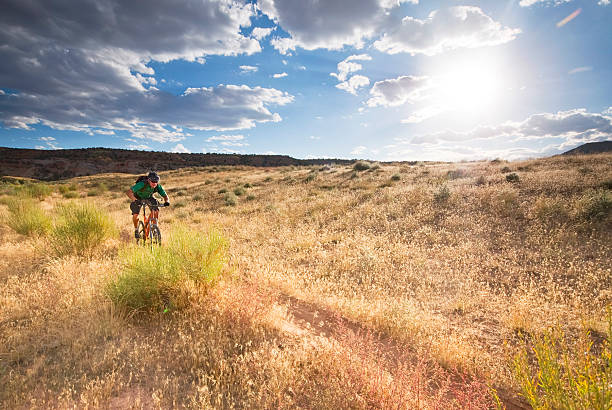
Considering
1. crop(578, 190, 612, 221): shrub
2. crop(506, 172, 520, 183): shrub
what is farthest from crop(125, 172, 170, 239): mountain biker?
crop(506, 172, 520, 183): shrub

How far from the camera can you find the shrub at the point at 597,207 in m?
7.61

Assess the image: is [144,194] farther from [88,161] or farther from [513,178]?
[88,161]

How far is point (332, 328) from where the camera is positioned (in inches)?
157

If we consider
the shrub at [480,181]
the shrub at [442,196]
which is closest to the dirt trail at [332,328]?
the shrub at [442,196]

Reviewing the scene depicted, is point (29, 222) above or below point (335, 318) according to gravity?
above

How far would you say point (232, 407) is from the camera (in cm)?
226

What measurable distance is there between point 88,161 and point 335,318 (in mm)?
77717

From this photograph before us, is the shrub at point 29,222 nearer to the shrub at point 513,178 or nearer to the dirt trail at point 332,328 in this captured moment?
the dirt trail at point 332,328

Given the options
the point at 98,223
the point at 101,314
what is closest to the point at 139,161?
the point at 98,223

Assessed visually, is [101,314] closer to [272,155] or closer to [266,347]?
[266,347]

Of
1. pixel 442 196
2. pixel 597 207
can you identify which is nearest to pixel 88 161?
pixel 442 196

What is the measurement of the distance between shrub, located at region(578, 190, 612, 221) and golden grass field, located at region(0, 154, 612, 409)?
4 centimetres

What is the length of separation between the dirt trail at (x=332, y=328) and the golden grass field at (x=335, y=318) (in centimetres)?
3

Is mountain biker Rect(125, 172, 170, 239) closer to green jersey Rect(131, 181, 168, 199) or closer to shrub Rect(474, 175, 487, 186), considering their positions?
green jersey Rect(131, 181, 168, 199)
